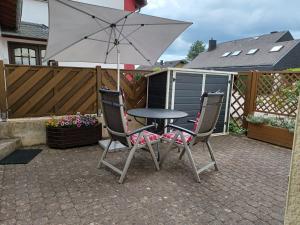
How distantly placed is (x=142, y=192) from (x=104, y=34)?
2604 millimetres

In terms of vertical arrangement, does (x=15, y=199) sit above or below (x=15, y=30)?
below

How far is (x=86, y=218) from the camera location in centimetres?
209

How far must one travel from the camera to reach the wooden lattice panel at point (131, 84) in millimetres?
4828

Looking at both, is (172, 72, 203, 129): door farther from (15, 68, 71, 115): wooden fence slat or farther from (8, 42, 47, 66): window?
(8, 42, 47, 66): window

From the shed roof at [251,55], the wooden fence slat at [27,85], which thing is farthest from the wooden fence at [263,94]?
the shed roof at [251,55]

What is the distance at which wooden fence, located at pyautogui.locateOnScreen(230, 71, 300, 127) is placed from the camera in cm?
472

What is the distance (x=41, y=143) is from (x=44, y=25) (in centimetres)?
587

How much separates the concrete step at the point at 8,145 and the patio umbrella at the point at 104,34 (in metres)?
1.60

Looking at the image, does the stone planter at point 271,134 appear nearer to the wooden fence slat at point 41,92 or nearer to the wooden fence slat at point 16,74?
the wooden fence slat at point 41,92

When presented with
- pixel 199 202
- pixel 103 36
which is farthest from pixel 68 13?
pixel 199 202

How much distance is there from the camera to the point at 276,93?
4.94m

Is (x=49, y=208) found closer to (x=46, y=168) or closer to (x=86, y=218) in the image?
(x=86, y=218)

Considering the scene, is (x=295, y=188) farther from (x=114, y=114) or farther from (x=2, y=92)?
(x=2, y=92)

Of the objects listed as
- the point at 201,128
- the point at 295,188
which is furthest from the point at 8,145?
the point at 295,188
